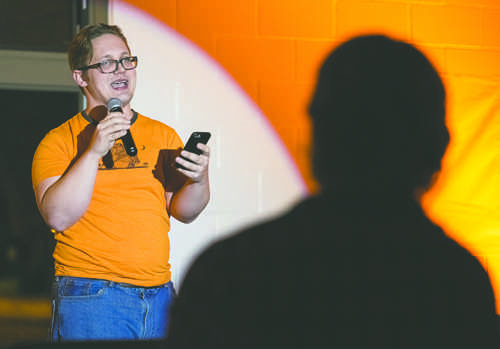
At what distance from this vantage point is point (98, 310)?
1540mm

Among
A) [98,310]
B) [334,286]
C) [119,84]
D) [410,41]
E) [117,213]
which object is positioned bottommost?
[98,310]

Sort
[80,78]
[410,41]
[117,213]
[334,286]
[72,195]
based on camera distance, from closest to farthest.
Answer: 1. [334,286]
2. [72,195]
3. [117,213]
4. [80,78]
5. [410,41]

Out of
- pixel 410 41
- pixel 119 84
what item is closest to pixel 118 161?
pixel 119 84

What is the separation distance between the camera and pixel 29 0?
11.6 ft

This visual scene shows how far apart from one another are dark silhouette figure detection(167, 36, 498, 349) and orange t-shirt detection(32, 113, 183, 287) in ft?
3.46

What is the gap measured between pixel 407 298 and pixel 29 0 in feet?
11.5

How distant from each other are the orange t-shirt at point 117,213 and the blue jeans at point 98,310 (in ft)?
0.09

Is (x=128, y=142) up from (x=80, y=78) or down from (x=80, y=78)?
down

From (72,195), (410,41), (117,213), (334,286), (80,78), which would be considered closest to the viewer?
(334,286)

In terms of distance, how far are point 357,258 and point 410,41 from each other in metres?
2.04

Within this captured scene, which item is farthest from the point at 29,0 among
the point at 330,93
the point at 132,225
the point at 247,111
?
the point at 330,93

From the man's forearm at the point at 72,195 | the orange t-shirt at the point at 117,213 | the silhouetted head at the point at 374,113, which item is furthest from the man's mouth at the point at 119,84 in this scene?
the silhouetted head at the point at 374,113

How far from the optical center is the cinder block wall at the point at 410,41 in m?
2.24

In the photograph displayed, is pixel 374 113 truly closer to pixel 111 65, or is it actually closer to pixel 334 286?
pixel 334 286
